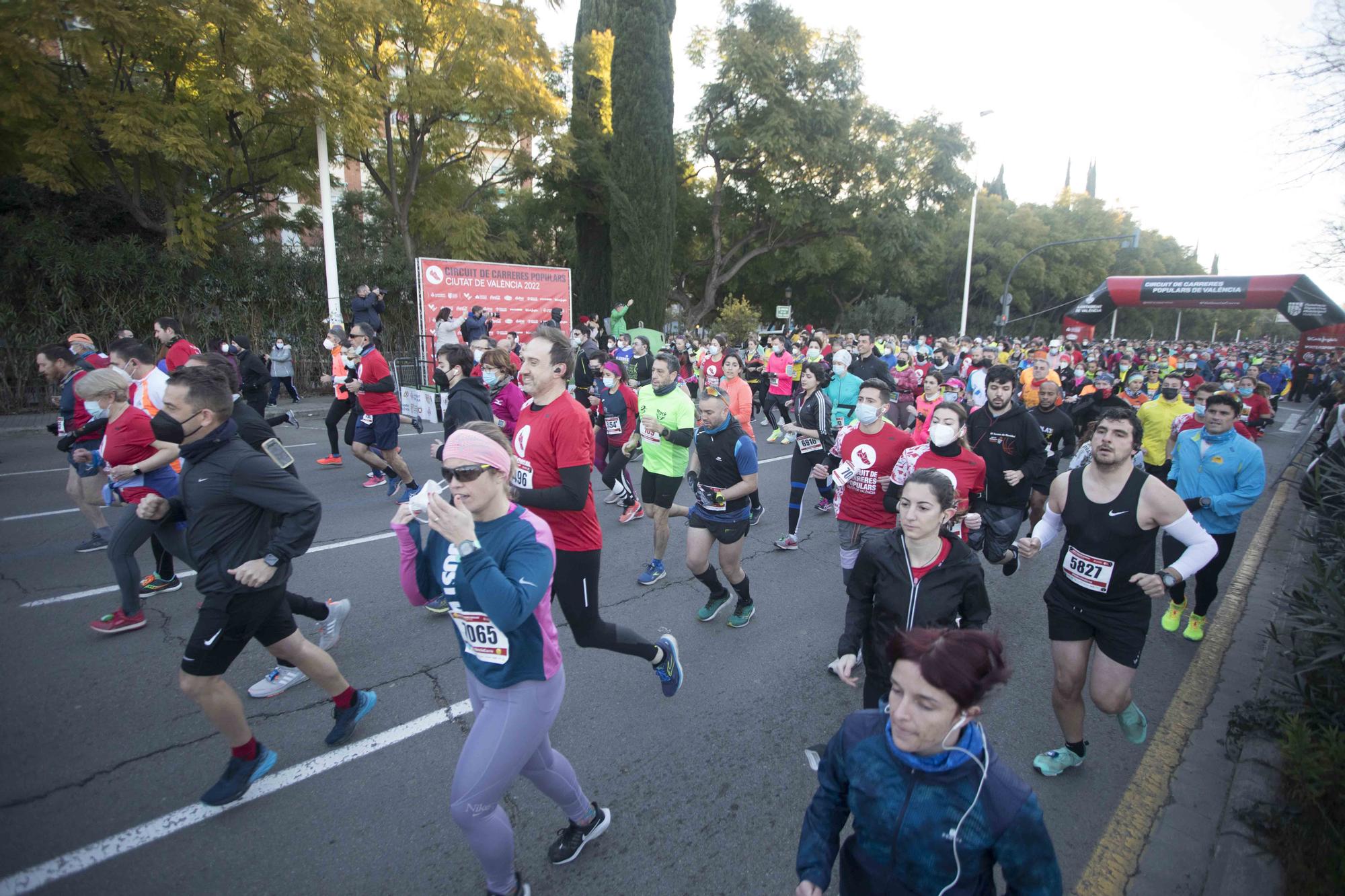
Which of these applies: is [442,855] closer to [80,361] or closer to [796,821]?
[796,821]

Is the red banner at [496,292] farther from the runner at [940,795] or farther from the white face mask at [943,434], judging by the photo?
the runner at [940,795]

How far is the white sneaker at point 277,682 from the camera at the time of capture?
12.9 ft

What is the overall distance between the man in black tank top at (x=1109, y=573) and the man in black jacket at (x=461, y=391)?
431 cm

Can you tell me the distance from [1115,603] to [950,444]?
4.92 feet

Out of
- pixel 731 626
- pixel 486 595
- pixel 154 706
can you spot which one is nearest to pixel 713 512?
pixel 731 626

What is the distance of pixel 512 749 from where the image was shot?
2320 mm

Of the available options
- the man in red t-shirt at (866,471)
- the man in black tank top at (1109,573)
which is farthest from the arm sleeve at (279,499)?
the man in black tank top at (1109,573)

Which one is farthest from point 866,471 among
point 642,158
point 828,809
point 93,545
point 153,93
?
point 642,158

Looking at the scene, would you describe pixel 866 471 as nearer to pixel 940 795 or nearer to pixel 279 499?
pixel 940 795

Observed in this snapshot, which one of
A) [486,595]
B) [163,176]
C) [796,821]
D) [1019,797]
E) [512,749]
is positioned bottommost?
[796,821]

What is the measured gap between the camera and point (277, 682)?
400 centimetres

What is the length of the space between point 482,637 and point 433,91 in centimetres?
1712

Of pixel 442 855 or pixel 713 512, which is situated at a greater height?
pixel 713 512

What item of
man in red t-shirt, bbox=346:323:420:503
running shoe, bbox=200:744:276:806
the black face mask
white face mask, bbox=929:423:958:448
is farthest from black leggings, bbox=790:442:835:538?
the black face mask
